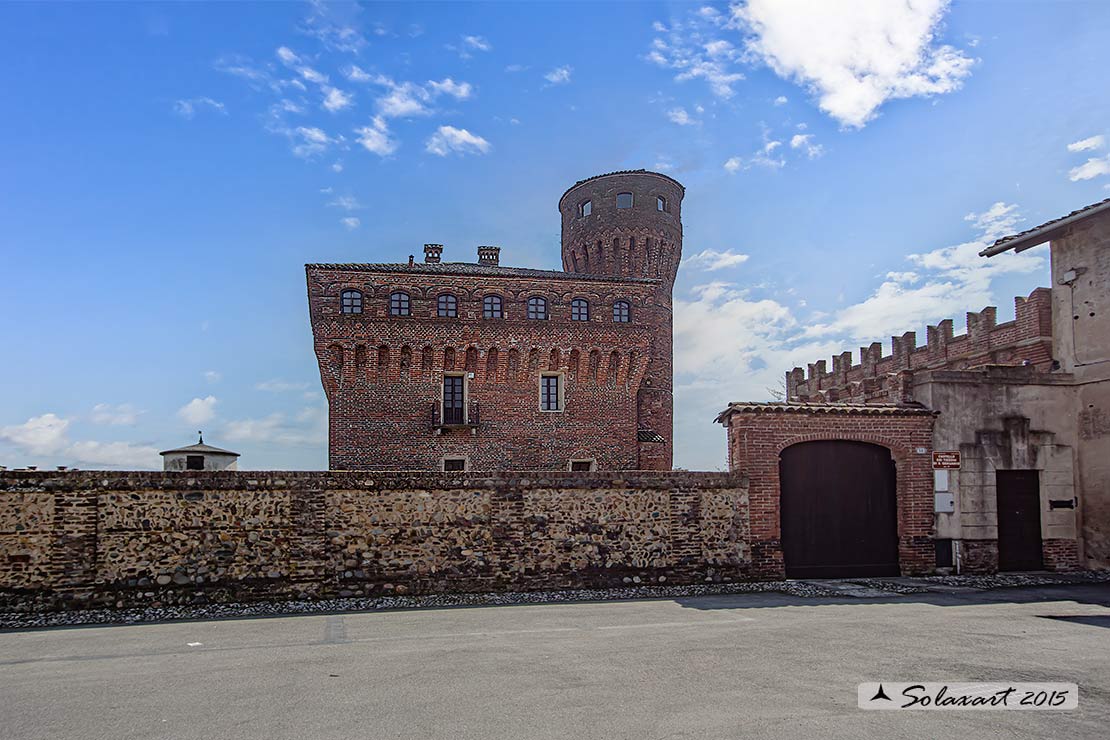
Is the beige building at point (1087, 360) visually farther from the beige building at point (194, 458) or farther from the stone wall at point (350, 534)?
the beige building at point (194, 458)

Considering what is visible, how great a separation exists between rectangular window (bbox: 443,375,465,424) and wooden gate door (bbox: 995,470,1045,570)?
18.2 m

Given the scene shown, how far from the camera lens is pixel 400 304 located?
27.9m

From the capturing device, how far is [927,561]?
46.5ft

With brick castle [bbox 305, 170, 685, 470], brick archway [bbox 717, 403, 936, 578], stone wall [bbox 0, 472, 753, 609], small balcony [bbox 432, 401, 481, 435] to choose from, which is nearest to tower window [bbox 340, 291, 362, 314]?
brick castle [bbox 305, 170, 685, 470]

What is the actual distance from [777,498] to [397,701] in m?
9.39

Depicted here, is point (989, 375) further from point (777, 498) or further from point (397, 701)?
point (397, 701)

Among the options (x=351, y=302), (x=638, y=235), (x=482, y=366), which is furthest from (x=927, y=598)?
(x=638, y=235)

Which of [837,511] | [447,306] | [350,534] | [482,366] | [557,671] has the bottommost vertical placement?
[557,671]

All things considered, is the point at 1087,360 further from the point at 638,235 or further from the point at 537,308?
the point at 638,235

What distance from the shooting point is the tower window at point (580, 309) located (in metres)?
29.4

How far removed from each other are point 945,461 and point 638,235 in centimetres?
2141

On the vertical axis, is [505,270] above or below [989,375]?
above

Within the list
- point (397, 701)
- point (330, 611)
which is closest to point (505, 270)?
point (330, 611)

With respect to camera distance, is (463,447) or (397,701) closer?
(397,701)
